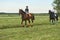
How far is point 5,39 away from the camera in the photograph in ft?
57.3

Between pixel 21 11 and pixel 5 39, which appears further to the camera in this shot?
pixel 21 11

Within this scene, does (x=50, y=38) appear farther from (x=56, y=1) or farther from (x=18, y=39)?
(x=56, y=1)

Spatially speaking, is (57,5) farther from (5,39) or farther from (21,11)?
(5,39)

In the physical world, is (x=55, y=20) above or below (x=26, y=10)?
below

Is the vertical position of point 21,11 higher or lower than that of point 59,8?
higher

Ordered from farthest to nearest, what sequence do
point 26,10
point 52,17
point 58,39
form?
point 52,17, point 26,10, point 58,39

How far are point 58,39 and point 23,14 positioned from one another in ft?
41.5

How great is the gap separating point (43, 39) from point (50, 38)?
0.56 metres

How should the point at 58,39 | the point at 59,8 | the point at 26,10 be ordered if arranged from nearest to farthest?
the point at 58,39 → the point at 26,10 → the point at 59,8

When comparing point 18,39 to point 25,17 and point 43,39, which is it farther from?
point 25,17

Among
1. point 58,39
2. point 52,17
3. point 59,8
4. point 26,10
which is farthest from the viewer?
point 59,8

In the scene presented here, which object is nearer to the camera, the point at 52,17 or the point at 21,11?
the point at 21,11

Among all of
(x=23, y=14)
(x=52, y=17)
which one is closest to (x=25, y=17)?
(x=23, y=14)

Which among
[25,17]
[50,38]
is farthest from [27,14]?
[50,38]
